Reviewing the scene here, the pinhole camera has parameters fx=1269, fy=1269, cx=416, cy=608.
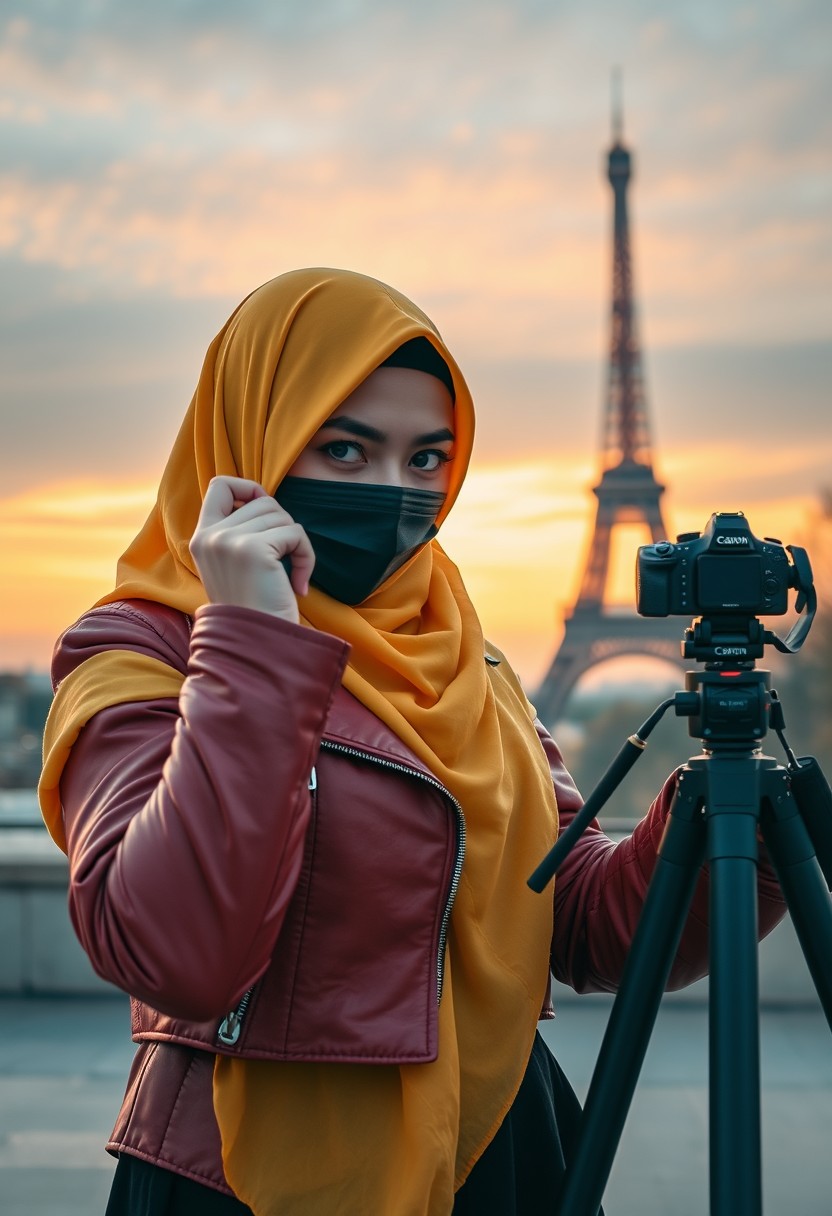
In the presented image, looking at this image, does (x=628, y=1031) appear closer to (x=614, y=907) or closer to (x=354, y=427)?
(x=614, y=907)

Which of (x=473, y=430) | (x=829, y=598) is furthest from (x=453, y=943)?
(x=829, y=598)

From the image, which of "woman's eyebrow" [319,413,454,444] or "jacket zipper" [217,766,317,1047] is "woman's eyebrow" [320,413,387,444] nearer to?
"woman's eyebrow" [319,413,454,444]

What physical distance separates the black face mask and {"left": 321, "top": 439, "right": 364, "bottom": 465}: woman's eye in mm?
32

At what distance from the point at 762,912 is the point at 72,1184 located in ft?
8.86

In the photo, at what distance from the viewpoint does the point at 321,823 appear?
4.18 ft

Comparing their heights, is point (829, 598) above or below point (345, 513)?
above

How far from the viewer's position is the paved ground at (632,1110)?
11.1 ft

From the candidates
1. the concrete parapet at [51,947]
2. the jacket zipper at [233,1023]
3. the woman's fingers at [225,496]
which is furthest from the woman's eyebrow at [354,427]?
the concrete parapet at [51,947]

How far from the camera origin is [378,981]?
126 centimetres

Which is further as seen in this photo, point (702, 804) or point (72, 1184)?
point (72, 1184)

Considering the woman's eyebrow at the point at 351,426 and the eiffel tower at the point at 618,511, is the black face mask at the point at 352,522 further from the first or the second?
the eiffel tower at the point at 618,511

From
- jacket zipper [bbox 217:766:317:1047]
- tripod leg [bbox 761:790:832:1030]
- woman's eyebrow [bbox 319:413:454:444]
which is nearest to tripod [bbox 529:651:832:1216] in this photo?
tripod leg [bbox 761:790:832:1030]

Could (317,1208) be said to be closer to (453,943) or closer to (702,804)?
(453,943)

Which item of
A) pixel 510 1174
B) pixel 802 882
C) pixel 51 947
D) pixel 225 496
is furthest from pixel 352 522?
pixel 51 947
